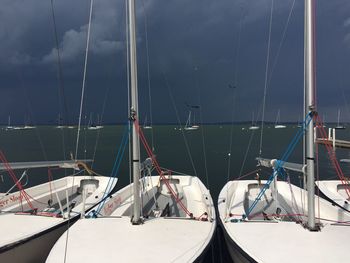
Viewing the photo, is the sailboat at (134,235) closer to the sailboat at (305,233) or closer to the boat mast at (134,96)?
the boat mast at (134,96)

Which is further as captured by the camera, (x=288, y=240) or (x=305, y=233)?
(x=305, y=233)

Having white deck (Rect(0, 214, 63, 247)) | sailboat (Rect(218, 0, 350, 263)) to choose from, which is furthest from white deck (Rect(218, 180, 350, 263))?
white deck (Rect(0, 214, 63, 247))

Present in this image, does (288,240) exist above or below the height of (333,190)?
above

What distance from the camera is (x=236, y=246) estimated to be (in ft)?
19.1

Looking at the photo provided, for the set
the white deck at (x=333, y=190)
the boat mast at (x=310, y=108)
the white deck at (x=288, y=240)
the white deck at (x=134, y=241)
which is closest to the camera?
the white deck at (x=288, y=240)

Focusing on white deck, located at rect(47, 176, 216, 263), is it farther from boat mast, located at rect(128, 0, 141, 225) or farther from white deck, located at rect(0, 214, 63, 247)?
white deck, located at rect(0, 214, 63, 247)

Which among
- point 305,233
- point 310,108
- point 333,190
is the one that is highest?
point 310,108

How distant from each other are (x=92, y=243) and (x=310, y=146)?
474 cm

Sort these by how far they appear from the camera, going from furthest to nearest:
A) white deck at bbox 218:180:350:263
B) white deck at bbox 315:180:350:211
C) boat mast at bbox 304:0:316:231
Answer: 1. white deck at bbox 315:180:350:211
2. boat mast at bbox 304:0:316:231
3. white deck at bbox 218:180:350:263

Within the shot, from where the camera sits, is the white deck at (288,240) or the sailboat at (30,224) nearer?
the white deck at (288,240)

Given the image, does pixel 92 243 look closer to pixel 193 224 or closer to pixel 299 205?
pixel 193 224

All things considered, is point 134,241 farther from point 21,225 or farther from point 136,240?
point 21,225

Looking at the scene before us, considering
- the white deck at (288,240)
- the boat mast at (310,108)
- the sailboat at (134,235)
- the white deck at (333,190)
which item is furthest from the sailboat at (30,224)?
the white deck at (333,190)

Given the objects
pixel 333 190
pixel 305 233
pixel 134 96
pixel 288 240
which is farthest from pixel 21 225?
pixel 333 190
